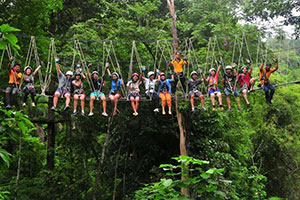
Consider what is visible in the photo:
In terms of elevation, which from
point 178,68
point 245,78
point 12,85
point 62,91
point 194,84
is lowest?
Result: point 62,91

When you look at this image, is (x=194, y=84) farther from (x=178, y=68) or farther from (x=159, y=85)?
(x=159, y=85)

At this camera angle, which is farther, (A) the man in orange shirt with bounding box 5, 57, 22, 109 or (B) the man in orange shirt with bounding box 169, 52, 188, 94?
(B) the man in orange shirt with bounding box 169, 52, 188, 94

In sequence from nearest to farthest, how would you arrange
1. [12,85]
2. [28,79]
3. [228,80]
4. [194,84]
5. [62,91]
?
[12,85], [28,79], [62,91], [228,80], [194,84]

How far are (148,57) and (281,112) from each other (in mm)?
6690

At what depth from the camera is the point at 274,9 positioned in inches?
499

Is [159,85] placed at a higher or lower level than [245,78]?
lower

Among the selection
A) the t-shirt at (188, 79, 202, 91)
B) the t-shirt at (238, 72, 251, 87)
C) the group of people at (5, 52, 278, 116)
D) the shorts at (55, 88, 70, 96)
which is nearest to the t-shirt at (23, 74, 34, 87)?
the group of people at (5, 52, 278, 116)

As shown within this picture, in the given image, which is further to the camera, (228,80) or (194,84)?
(194,84)

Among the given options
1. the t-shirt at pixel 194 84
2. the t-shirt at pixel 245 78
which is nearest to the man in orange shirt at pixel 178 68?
the t-shirt at pixel 194 84

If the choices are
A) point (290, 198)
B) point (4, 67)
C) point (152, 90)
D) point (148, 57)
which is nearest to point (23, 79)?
point (4, 67)

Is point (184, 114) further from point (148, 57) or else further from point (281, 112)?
point (281, 112)

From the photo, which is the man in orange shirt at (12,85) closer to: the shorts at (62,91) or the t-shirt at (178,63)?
the shorts at (62,91)

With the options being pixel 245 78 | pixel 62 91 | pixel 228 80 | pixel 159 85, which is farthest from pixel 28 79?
pixel 245 78

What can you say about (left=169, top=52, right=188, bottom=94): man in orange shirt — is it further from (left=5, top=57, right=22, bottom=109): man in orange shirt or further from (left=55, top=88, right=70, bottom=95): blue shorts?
(left=5, top=57, right=22, bottom=109): man in orange shirt
